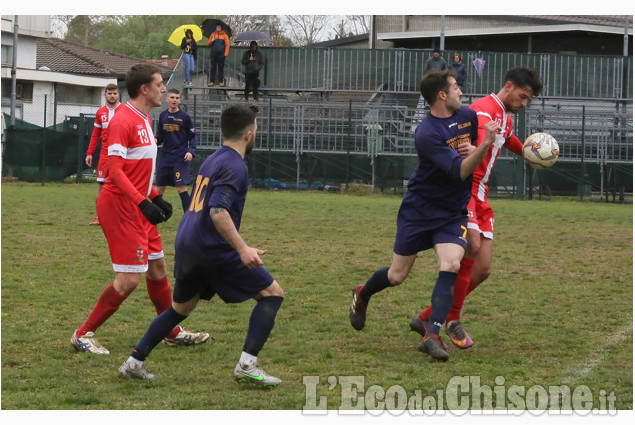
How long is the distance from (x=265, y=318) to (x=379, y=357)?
3.86 feet

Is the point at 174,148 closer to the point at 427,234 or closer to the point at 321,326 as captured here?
the point at 321,326

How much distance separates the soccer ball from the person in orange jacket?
20.8 meters

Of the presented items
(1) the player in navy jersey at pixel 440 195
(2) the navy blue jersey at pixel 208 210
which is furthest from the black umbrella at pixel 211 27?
(2) the navy blue jersey at pixel 208 210

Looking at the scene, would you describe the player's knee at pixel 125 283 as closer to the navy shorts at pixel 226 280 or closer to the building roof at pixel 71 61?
the navy shorts at pixel 226 280

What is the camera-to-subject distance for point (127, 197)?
6336mm

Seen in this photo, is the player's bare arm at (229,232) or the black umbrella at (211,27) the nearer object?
the player's bare arm at (229,232)

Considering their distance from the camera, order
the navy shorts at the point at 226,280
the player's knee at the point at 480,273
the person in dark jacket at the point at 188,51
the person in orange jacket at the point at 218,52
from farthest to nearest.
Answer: the person in dark jacket at the point at 188,51, the person in orange jacket at the point at 218,52, the player's knee at the point at 480,273, the navy shorts at the point at 226,280

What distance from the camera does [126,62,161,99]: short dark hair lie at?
260 inches

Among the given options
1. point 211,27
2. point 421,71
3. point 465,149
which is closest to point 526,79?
point 465,149

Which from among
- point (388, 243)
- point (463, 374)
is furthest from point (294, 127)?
point (463, 374)

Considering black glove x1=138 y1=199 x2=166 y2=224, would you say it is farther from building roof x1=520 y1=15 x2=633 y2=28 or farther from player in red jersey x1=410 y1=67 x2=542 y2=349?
building roof x1=520 y1=15 x2=633 y2=28

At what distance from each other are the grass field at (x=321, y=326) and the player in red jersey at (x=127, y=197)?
1.01 ft

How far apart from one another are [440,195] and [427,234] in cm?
29

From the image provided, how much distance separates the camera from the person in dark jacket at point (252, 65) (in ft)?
90.5
